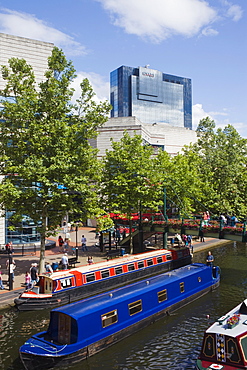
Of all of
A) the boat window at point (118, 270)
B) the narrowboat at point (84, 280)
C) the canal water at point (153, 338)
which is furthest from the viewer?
the boat window at point (118, 270)

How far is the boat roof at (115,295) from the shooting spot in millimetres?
16609

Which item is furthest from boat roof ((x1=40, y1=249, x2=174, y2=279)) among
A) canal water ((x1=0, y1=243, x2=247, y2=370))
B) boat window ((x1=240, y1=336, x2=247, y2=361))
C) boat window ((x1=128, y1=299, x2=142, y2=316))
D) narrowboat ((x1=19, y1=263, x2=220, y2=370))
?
boat window ((x1=240, y1=336, x2=247, y2=361))

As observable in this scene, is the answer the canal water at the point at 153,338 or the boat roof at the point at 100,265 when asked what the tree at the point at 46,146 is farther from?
the canal water at the point at 153,338

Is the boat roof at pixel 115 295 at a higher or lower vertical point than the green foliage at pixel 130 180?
lower

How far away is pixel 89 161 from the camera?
28.2 meters

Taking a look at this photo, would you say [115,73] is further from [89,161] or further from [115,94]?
[89,161]

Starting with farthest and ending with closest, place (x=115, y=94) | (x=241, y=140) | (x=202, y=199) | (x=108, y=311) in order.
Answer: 1. (x=115, y=94)
2. (x=241, y=140)
3. (x=202, y=199)
4. (x=108, y=311)

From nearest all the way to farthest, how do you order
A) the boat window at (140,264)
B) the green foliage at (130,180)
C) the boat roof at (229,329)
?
the boat roof at (229,329) → the boat window at (140,264) → the green foliage at (130,180)

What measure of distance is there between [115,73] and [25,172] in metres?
166

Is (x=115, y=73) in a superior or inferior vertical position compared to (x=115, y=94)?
superior

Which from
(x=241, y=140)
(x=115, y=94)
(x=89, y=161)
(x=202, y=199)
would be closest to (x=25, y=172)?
(x=89, y=161)

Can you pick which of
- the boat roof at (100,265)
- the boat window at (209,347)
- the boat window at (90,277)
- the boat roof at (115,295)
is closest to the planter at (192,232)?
the boat roof at (100,265)

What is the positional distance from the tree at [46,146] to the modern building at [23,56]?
15.0 metres

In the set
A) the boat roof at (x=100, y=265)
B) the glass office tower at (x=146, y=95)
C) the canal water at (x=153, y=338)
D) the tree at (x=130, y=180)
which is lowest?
the canal water at (x=153, y=338)
